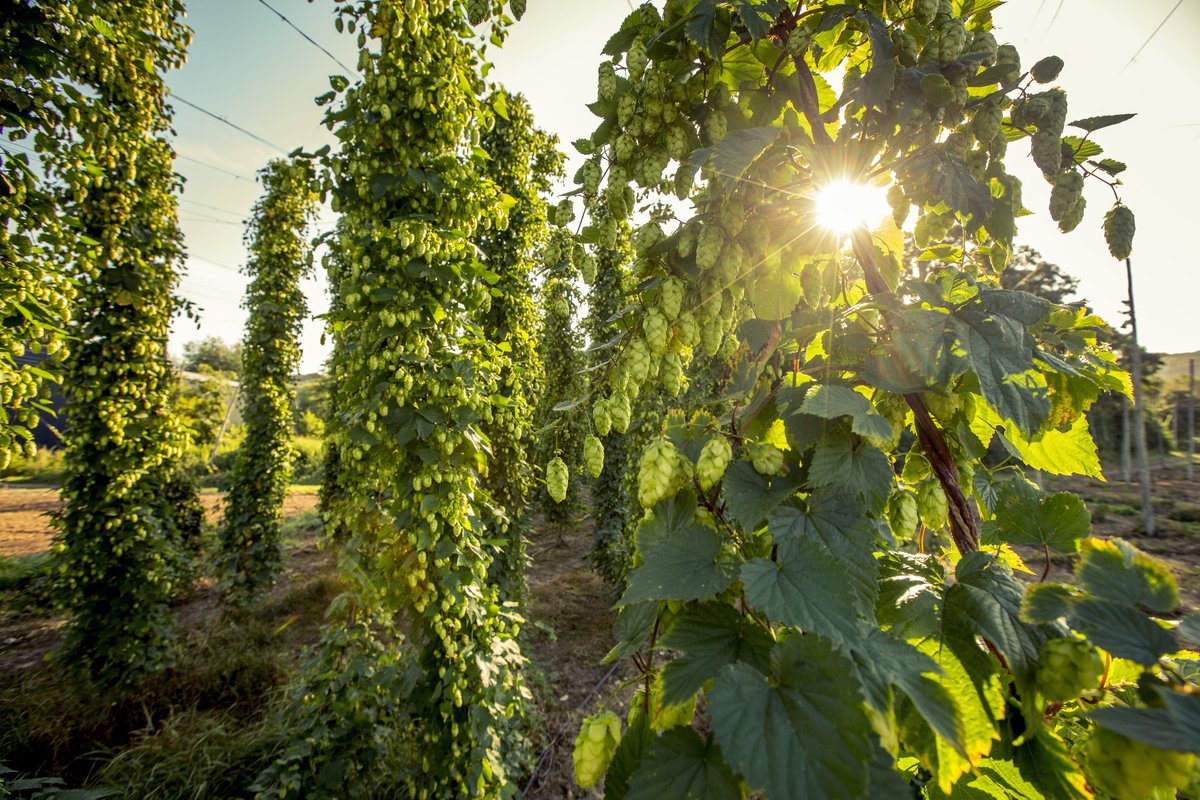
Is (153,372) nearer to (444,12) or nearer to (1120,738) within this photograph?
(444,12)

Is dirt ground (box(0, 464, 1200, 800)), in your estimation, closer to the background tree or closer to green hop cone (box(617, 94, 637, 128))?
green hop cone (box(617, 94, 637, 128))

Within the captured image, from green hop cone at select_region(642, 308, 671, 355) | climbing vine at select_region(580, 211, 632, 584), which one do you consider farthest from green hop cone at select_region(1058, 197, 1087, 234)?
climbing vine at select_region(580, 211, 632, 584)

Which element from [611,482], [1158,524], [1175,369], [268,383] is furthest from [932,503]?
[1175,369]

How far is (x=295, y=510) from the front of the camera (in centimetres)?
Answer: 1509

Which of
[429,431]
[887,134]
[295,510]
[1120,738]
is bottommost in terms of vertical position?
[295,510]

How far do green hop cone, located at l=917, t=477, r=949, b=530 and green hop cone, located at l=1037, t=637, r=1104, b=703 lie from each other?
0.75 feet

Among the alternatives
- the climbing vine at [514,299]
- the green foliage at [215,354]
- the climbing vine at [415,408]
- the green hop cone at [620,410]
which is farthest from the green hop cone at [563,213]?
the green foliage at [215,354]

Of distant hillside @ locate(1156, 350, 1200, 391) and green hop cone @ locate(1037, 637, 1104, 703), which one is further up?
distant hillside @ locate(1156, 350, 1200, 391)

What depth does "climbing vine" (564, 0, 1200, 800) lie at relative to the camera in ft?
1.71

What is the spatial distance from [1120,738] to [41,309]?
10.8 feet

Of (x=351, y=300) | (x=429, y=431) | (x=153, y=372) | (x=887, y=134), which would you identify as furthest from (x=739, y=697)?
(x=153, y=372)

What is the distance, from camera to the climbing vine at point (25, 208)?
188cm

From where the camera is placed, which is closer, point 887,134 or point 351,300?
point 887,134

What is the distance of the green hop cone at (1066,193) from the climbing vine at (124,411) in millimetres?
5297
